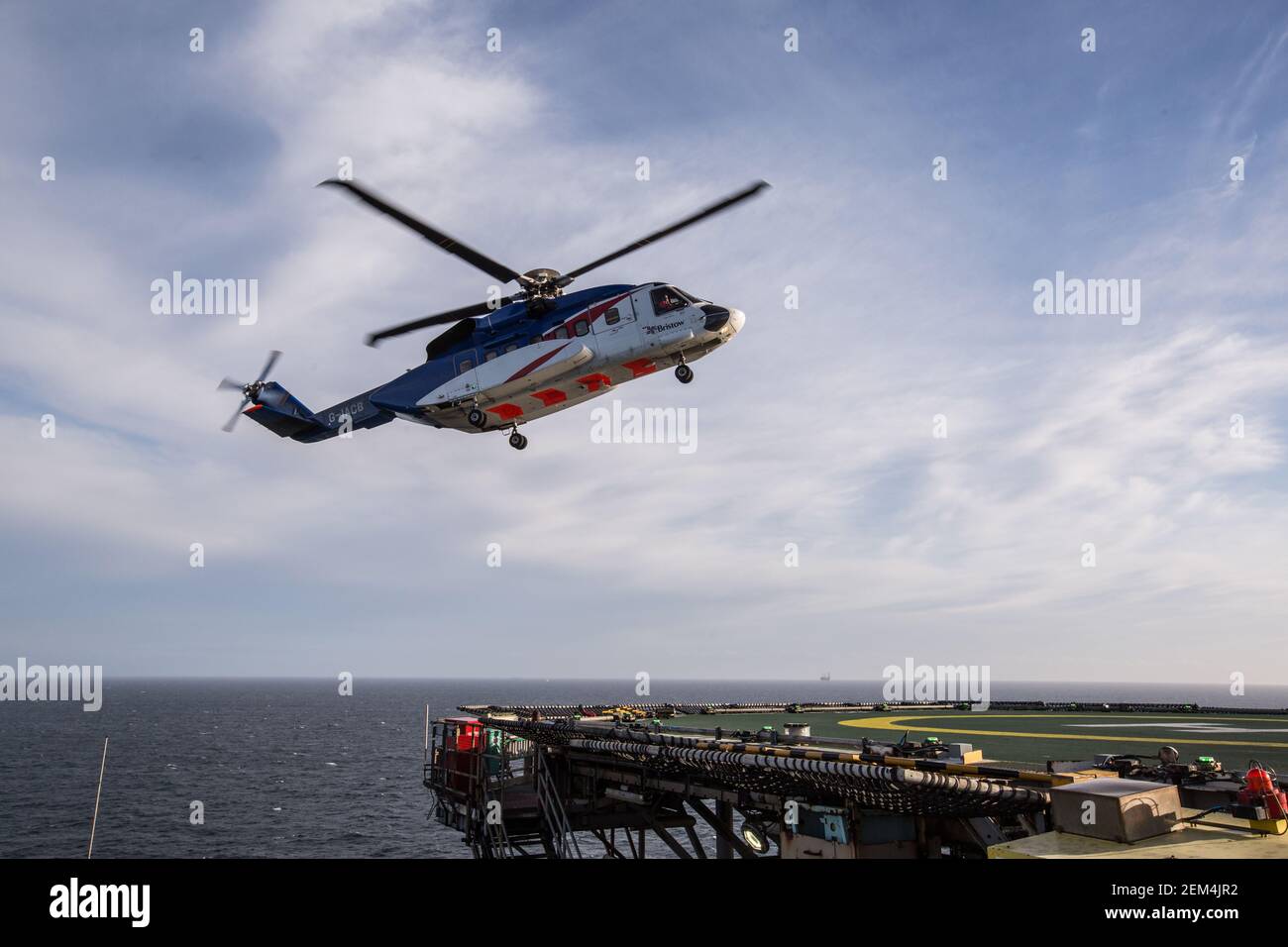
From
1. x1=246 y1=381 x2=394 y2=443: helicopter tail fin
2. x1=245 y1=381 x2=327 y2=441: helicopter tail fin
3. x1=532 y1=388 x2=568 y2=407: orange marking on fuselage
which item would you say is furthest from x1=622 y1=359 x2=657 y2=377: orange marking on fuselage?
x1=245 y1=381 x2=327 y2=441: helicopter tail fin

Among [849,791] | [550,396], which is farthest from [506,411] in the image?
[849,791]

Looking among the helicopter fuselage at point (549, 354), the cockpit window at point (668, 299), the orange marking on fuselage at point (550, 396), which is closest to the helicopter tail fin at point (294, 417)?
the helicopter fuselage at point (549, 354)

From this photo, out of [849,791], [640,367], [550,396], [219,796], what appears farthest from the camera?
[219,796]

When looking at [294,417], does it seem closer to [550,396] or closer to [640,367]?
[550,396]
